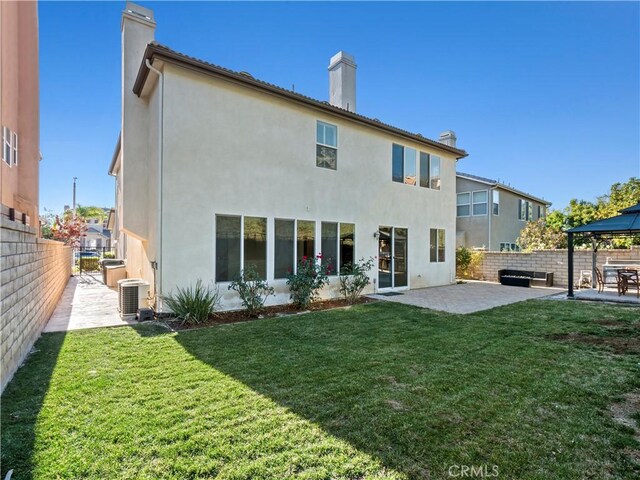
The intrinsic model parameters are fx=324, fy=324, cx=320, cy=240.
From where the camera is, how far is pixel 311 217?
1066 cm

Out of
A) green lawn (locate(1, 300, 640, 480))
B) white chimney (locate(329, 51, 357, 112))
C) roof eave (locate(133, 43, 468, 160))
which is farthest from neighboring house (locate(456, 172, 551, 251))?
green lawn (locate(1, 300, 640, 480))

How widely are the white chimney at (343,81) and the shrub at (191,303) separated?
950cm

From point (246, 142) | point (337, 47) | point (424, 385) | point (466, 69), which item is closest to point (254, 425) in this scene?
point (424, 385)

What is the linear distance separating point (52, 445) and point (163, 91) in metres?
7.64

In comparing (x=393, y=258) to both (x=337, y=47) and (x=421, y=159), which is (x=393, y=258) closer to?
(x=421, y=159)

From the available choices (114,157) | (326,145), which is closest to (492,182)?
(326,145)

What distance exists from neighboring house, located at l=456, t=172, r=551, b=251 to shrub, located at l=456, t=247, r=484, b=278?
4869 millimetres

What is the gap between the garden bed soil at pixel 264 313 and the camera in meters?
7.66

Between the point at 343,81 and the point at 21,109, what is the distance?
10.7m

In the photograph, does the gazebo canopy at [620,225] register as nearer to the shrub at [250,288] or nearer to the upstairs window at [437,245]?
the upstairs window at [437,245]

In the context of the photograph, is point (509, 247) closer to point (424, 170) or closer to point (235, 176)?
point (424, 170)

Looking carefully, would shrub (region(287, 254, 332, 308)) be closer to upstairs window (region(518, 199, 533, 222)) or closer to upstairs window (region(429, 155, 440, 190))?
upstairs window (region(429, 155, 440, 190))

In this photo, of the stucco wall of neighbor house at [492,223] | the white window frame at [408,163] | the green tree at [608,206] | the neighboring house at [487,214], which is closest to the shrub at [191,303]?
the white window frame at [408,163]

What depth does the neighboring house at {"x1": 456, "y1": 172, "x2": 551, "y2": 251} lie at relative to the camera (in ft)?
73.1
